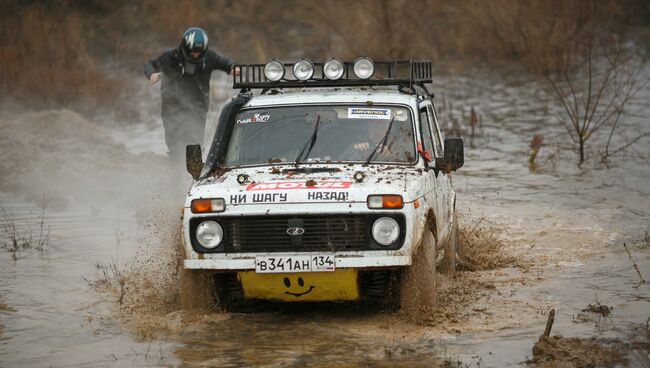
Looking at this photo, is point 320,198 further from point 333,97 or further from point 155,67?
point 155,67

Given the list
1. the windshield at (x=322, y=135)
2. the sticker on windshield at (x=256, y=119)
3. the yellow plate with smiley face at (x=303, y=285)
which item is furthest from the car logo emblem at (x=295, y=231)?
the sticker on windshield at (x=256, y=119)

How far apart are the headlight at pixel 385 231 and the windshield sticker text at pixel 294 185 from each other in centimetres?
34

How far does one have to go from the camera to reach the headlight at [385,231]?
7.30 m

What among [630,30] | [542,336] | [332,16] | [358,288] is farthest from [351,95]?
[630,30]

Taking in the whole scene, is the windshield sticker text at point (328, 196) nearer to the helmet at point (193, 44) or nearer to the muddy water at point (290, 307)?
the muddy water at point (290, 307)

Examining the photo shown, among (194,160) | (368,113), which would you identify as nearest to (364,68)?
(368,113)

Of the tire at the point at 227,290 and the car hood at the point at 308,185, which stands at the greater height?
the car hood at the point at 308,185

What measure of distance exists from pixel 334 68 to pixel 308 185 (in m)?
1.92

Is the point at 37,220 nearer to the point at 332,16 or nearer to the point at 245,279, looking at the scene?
the point at 245,279

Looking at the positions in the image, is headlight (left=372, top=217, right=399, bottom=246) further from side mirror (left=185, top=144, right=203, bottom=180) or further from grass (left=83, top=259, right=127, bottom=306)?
grass (left=83, top=259, right=127, bottom=306)

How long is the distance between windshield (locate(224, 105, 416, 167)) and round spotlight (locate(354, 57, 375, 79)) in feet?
Result: 1.73

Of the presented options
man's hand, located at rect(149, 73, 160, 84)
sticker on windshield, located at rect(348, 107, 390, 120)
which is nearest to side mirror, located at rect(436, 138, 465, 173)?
sticker on windshield, located at rect(348, 107, 390, 120)

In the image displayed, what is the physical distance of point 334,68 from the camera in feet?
29.7

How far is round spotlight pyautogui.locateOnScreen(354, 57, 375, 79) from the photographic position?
8953 millimetres
